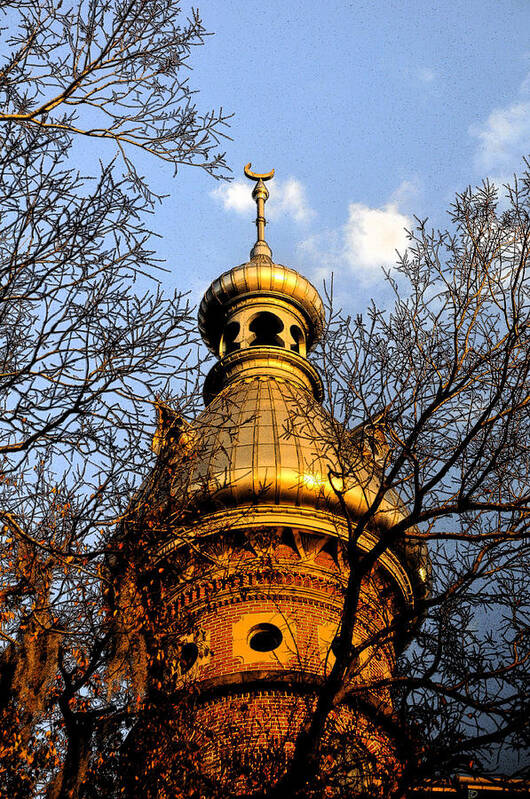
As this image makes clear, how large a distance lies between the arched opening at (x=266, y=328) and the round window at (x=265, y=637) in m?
9.22

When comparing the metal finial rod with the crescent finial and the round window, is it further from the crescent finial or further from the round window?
the round window

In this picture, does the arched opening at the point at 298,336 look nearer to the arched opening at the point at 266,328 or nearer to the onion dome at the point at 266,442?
the onion dome at the point at 266,442

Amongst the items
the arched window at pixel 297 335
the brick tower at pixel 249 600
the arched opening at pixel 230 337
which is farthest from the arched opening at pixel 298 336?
the brick tower at pixel 249 600

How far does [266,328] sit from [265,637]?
10302 mm

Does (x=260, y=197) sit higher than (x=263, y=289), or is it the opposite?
(x=260, y=197)

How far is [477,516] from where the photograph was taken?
8.53m

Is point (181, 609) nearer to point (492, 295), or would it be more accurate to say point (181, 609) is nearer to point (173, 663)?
point (173, 663)

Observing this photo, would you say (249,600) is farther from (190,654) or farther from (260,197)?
(260,197)

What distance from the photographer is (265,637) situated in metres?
14.7

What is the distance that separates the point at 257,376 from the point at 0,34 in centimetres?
1314

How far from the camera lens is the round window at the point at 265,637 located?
48.0ft

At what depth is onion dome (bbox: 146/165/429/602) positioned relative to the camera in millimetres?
8891

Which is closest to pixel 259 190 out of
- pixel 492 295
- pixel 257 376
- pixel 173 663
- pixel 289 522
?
pixel 257 376

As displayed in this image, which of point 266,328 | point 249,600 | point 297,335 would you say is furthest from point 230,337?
point 249,600
